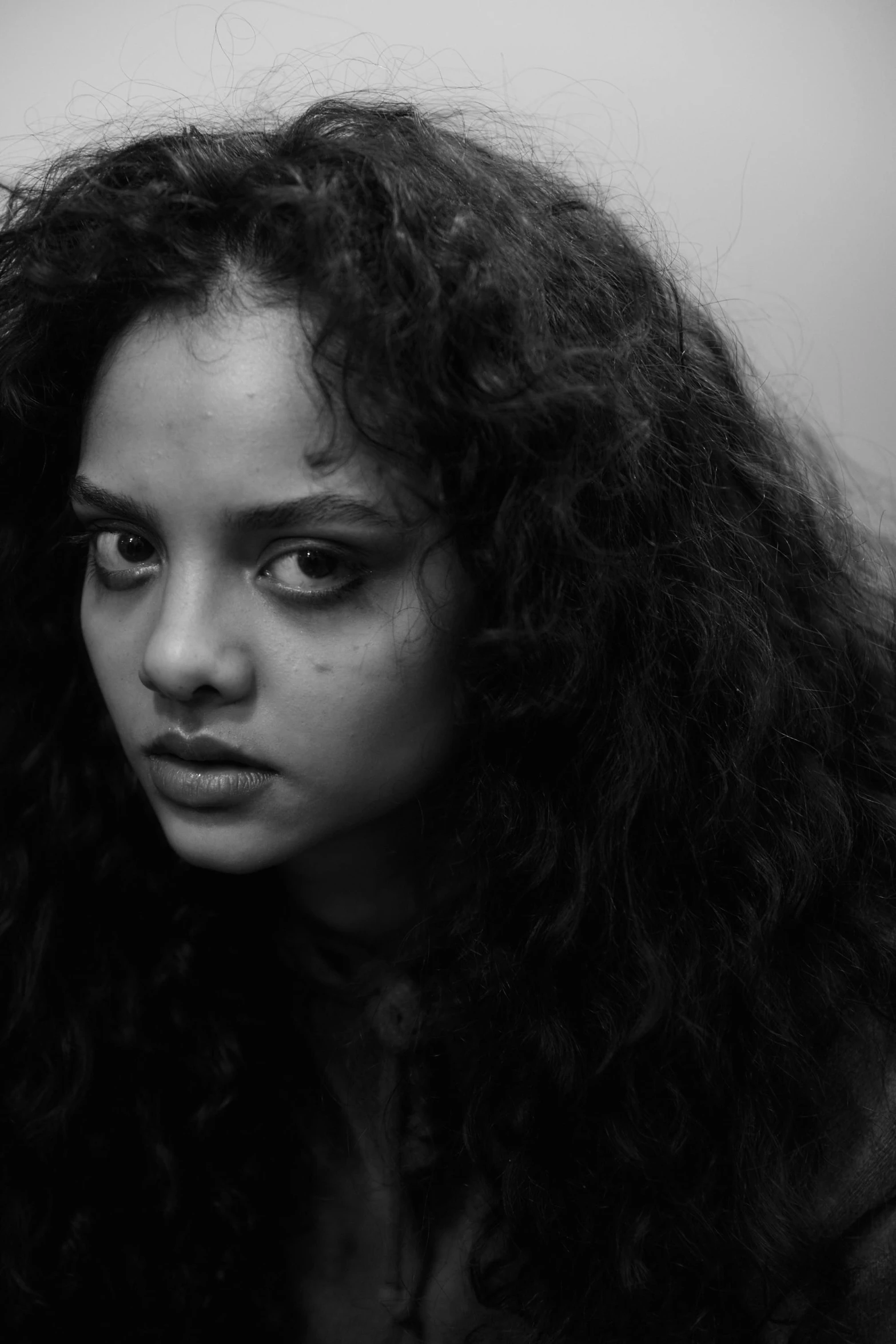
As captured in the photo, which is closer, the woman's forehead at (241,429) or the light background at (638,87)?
the woman's forehead at (241,429)

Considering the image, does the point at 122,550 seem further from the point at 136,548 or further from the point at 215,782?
the point at 215,782

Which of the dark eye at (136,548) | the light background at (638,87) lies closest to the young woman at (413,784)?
the dark eye at (136,548)

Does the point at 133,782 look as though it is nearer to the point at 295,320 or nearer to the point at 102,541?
the point at 102,541

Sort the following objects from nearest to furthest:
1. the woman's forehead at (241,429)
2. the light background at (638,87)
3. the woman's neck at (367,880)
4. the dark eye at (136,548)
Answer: the woman's forehead at (241,429) < the dark eye at (136,548) < the woman's neck at (367,880) < the light background at (638,87)

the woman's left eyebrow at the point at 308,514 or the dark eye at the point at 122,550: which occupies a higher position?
the woman's left eyebrow at the point at 308,514

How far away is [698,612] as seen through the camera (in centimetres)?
116

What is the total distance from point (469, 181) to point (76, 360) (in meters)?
0.38

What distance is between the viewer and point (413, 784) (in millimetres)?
1151

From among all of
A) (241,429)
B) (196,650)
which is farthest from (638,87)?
(196,650)

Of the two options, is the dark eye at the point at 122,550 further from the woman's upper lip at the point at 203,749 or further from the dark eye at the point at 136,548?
the woman's upper lip at the point at 203,749

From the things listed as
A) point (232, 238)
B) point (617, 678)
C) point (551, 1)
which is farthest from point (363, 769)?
point (551, 1)

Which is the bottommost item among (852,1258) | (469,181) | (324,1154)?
(324,1154)

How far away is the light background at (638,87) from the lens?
1.60m

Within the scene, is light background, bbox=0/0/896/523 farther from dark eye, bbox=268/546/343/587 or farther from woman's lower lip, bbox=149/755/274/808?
woman's lower lip, bbox=149/755/274/808
